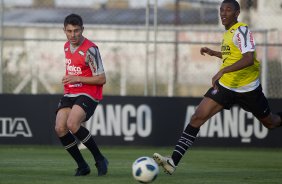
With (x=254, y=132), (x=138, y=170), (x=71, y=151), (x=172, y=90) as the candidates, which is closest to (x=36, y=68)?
(x=172, y=90)

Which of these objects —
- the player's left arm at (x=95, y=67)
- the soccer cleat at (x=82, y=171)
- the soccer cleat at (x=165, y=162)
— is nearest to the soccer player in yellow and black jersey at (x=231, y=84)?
the soccer cleat at (x=165, y=162)

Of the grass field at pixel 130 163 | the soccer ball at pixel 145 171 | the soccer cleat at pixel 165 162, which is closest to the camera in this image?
the soccer ball at pixel 145 171

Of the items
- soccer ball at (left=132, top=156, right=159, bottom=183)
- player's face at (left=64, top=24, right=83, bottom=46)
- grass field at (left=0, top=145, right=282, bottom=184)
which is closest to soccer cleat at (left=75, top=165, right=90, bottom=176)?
grass field at (left=0, top=145, right=282, bottom=184)

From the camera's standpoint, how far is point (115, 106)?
61.1ft

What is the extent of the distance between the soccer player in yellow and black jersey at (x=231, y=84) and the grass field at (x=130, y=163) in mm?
552

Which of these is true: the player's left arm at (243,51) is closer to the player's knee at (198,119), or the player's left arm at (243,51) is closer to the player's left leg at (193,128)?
the player's left leg at (193,128)

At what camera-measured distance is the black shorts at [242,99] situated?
12176 mm

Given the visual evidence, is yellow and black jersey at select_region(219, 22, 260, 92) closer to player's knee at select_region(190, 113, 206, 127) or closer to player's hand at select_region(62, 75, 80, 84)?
player's knee at select_region(190, 113, 206, 127)

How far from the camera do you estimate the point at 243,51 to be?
11922 mm

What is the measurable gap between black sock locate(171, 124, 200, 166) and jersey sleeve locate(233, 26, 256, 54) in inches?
49.1

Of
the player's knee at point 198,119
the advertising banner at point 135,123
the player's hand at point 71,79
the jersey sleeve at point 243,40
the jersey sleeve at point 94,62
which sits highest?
the jersey sleeve at point 243,40

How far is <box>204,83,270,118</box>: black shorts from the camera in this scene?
12176mm

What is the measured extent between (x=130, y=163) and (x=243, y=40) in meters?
3.45

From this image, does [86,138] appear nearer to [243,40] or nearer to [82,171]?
[82,171]
